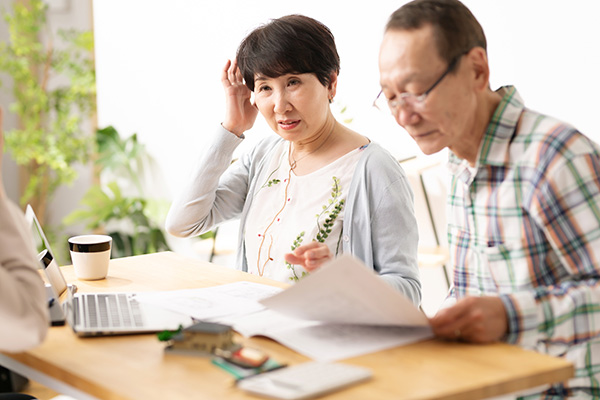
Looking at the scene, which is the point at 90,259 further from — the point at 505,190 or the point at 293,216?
the point at 505,190

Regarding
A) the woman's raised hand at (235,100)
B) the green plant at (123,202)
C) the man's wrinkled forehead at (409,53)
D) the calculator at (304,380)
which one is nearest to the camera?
the calculator at (304,380)

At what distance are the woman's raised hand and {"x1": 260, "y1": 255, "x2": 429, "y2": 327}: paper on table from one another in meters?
1.00

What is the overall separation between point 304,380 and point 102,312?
58cm

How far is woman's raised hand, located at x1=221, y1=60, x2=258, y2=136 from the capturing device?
226cm

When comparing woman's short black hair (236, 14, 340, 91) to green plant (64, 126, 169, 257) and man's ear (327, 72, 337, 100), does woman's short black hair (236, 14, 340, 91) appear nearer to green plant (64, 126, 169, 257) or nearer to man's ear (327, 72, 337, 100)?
man's ear (327, 72, 337, 100)

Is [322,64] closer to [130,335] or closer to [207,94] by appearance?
[130,335]

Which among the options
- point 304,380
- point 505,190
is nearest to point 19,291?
point 304,380

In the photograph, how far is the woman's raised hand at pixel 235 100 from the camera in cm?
226

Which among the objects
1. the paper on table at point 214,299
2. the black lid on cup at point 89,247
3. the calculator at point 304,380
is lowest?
the paper on table at point 214,299

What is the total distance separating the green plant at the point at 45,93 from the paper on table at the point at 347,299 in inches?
158

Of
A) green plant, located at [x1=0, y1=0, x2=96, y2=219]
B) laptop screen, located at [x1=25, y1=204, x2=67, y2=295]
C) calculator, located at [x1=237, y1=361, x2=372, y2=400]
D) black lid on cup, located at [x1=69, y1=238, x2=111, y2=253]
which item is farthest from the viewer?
green plant, located at [x1=0, y1=0, x2=96, y2=219]

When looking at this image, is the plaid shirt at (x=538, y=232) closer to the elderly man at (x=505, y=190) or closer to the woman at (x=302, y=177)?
the elderly man at (x=505, y=190)

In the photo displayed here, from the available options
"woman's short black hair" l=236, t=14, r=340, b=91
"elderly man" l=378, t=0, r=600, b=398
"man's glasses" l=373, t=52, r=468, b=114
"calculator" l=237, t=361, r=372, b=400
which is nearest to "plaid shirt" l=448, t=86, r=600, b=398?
"elderly man" l=378, t=0, r=600, b=398

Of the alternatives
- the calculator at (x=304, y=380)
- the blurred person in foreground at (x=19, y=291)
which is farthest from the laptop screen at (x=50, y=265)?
the calculator at (x=304, y=380)
